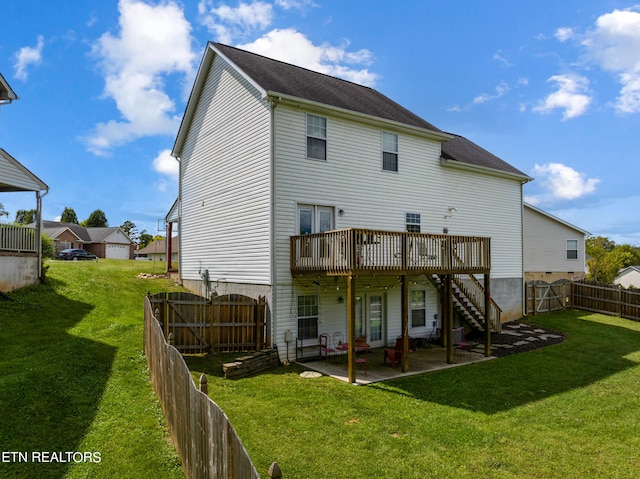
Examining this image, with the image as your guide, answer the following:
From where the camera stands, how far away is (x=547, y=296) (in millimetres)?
21938

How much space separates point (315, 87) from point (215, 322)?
30.9ft

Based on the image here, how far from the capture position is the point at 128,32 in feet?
43.4

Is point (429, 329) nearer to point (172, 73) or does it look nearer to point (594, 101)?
point (594, 101)

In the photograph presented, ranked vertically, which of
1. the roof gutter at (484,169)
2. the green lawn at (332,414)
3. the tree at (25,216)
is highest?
the tree at (25,216)

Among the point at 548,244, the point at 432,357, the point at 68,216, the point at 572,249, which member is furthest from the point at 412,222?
the point at 68,216

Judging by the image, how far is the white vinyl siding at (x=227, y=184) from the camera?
13.0m

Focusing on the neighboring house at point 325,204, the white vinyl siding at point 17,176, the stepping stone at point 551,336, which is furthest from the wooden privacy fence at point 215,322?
the stepping stone at point 551,336

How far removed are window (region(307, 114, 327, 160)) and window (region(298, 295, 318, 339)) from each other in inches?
188

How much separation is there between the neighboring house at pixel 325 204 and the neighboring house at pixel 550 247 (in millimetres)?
7314

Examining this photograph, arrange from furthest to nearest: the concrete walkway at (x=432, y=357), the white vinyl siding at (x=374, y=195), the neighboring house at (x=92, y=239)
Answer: the neighboring house at (x=92, y=239)
the white vinyl siding at (x=374, y=195)
the concrete walkway at (x=432, y=357)

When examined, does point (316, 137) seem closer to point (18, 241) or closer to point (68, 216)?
point (18, 241)

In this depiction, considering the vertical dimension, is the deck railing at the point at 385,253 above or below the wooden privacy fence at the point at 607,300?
above

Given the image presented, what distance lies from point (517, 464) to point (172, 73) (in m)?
17.4

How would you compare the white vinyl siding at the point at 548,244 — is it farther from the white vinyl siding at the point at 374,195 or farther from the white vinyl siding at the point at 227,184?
the white vinyl siding at the point at 227,184
